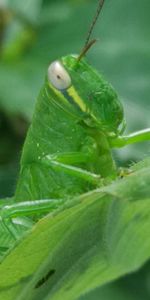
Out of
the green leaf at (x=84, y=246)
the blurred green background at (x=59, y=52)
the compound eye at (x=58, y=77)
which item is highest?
the compound eye at (x=58, y=77)

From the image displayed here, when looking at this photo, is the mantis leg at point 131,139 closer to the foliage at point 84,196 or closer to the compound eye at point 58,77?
the compound eye at point 58,77

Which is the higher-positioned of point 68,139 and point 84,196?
point 84,196

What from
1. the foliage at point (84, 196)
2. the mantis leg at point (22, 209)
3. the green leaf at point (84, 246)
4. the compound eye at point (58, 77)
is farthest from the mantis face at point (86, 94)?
the green leaf at point (84, 246)

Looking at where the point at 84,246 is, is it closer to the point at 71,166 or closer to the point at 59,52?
the point at 71,166

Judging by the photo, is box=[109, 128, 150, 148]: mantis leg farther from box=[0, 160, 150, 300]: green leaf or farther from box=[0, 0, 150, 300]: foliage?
box=[0, 160, 150, 300]: green leaf

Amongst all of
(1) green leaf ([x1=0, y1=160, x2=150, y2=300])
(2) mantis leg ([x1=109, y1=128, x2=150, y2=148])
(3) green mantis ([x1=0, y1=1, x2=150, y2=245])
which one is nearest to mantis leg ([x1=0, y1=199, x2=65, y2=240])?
(3) green mantis ([x1=0, y1=1, x2=150, y2=245])

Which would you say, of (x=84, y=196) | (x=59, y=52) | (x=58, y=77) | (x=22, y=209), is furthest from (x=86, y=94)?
(x=59, y=52)

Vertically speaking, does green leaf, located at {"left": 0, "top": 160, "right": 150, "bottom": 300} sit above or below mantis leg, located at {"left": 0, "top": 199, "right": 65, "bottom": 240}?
above
